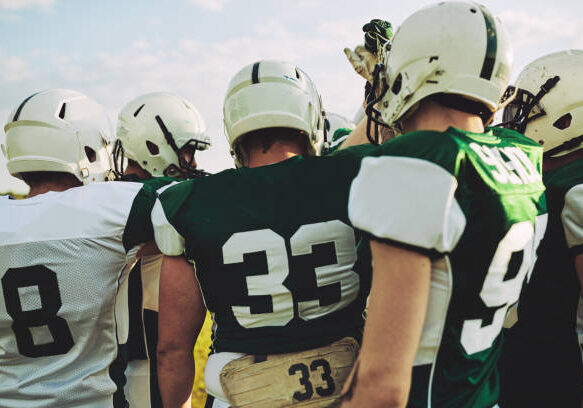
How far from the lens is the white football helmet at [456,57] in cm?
160

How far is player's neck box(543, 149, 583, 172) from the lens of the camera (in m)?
2.87

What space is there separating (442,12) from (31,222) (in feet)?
7.40

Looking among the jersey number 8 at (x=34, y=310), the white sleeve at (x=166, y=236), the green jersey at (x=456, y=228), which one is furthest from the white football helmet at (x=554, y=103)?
the jersey number 8 at (x=34, y=310)

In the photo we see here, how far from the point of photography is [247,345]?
72.5 inches

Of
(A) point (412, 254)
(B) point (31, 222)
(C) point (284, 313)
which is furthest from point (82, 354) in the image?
(A) point (412, 254)

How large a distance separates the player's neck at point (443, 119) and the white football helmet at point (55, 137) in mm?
2182

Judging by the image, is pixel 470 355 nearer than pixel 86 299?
Yes

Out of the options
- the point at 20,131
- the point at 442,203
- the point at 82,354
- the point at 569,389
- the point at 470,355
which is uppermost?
the point at 20,131

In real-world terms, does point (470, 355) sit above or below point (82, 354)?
above

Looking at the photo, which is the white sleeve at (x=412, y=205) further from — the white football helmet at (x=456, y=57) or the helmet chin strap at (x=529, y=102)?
the helmet chin strap at (x=529, y=102)

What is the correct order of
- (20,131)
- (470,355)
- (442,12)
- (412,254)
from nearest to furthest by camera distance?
(412,254)
(470,355)
(442,12)
(20,131)

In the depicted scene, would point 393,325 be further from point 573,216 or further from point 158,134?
point 158,134

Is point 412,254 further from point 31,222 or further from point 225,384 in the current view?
point 31,222

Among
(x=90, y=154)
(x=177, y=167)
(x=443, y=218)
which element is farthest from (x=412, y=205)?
(x=177, y=167)
